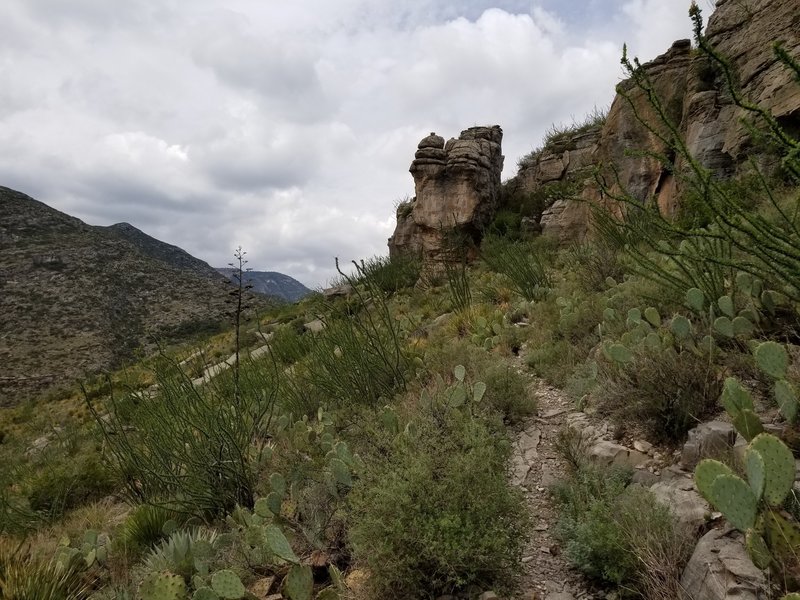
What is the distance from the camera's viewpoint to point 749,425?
90.0 inches

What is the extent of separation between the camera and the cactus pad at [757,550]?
1626mm

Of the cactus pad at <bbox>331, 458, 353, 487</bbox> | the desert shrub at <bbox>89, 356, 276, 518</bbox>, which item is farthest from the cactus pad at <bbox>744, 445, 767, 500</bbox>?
the desert shrub at <bbox>89, 356, 276, 518</bbox>

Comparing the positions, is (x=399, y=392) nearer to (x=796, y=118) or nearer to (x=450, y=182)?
(x=796, y=118)

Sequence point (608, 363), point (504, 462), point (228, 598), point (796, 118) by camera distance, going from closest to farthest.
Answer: point (228, 598) → point (504, 462) → point (608, 363) → point (796, 118)

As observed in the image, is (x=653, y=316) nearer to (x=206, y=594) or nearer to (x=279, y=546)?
(x=279, y=546)

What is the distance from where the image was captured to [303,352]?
26.2 ft

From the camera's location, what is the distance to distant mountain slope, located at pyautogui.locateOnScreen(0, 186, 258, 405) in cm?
3093

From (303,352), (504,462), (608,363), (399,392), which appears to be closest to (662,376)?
(608,363)

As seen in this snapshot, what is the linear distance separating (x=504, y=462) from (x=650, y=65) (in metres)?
12.3

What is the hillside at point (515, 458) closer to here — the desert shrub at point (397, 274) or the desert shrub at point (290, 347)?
the desert shrub at point (290, 347)

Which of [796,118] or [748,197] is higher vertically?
[796,118]

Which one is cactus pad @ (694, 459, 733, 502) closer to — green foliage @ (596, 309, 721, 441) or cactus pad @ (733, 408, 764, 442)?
cactus pad @ (733, 408, 764, 442)

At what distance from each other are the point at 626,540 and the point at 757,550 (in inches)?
21.2

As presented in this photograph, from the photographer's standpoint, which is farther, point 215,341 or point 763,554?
point 215,341
